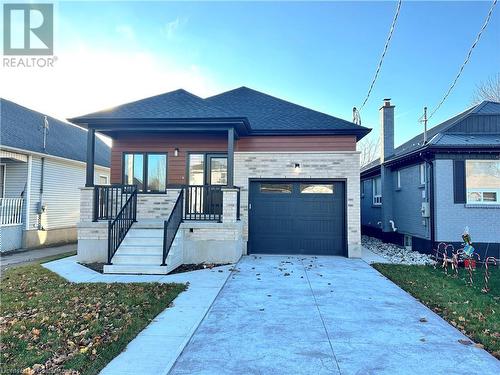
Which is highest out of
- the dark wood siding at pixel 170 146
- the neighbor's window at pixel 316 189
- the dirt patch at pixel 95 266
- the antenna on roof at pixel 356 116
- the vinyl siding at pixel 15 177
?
the antenna on roof at pixel 356 116

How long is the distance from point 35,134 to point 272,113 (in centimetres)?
1071

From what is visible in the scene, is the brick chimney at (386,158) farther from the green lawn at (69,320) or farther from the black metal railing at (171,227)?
the green lawn at (69,320)

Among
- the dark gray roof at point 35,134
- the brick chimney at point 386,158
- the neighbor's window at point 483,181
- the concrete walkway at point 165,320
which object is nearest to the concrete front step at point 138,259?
the concrete walkway at point 165,320

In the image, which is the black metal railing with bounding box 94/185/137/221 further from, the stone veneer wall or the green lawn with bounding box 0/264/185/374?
the stone veneer wall

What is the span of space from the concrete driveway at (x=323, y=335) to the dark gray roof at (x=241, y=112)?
5.15 meters

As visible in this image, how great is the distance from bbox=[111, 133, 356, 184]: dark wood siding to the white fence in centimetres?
456

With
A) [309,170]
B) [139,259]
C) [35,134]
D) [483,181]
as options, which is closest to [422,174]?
[483,181]

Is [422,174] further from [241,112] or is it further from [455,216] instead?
[241,112]

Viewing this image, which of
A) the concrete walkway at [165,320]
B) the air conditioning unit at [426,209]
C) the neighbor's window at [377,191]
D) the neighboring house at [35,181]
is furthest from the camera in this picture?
the neighbor's window at [377,191]

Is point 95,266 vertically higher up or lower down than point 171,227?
lower down

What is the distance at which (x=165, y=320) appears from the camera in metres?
4.22

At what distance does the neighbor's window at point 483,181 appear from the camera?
918 cm

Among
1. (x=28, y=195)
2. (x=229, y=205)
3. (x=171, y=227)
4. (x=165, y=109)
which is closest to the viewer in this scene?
(x=171, y=227)

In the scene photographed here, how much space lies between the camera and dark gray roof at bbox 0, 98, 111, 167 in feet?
39.1
